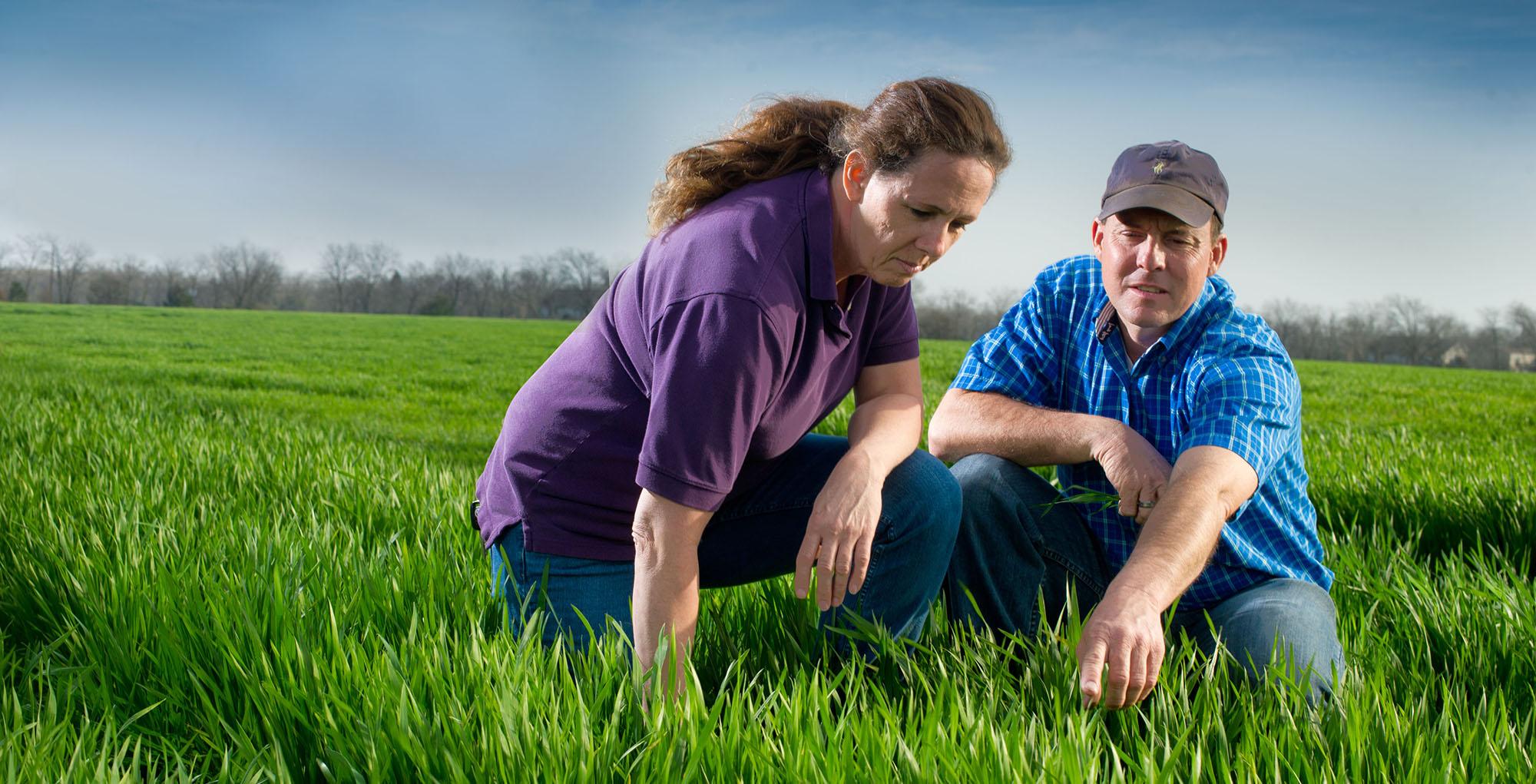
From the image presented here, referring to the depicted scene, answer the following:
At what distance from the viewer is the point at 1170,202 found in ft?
8.00

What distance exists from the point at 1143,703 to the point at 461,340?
27.1 metres

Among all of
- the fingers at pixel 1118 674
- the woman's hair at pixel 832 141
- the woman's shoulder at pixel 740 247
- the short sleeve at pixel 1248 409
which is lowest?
the fingers at pixel 1118 674

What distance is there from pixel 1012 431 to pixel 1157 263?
54 cm

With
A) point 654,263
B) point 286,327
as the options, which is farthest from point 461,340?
point 654,263

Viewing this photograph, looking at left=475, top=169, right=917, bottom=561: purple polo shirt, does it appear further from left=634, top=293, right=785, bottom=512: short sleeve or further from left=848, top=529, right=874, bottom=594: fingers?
left=848, top=529, right=874, bottom=594: fingers

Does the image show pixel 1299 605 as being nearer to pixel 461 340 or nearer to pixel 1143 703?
pixel 1143 703

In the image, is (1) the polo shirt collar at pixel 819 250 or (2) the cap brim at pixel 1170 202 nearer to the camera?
(1) the polo shirt collar at pixel 819 250

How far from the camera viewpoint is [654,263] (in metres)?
2.10

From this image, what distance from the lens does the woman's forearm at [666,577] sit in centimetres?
194

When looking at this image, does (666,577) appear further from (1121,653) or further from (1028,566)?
(1028,566)

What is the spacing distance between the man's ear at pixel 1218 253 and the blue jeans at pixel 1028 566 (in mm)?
682

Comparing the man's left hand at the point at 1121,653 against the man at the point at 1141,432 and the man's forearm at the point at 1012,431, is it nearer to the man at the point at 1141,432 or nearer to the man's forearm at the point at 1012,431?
the man at the point at 1141,432

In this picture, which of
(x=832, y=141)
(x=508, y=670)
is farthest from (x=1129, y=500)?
(x=508, y=670)

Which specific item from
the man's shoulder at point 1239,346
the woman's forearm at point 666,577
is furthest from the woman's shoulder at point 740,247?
the man's shoulder at point 1239,346
